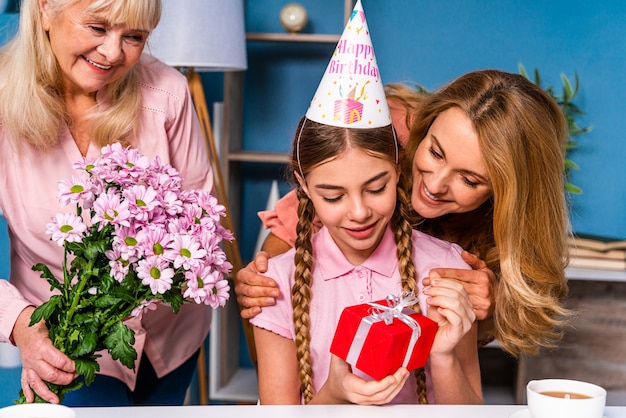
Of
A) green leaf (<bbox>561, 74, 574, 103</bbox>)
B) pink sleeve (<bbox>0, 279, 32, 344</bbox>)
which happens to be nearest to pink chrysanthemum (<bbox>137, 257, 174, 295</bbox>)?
pink sleeve (<bbox>0, 279, 32, 344</bbox>)

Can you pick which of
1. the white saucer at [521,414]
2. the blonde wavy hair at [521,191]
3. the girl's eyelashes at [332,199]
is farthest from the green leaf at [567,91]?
the white saucer at [521,414]

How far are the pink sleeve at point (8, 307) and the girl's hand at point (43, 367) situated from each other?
0.17 meters

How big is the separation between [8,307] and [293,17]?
193cm

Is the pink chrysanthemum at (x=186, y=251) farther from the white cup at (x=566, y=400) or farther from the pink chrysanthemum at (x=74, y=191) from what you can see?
the white cup at (x=566, y=400)

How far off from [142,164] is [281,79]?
219 centimetres

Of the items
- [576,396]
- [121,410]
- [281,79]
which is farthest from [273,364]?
[281,79]

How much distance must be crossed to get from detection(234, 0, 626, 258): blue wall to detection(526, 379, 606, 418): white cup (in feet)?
7.36

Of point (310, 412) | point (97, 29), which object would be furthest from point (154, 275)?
point (97, 29)

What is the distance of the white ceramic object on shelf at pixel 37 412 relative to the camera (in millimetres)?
961

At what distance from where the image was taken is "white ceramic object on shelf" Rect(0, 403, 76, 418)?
3.15 feet

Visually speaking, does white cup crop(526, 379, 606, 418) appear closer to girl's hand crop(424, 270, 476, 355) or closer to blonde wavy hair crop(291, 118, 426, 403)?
girl's hand crop(424, 270, 476, 355)

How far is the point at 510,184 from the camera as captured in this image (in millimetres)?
1489

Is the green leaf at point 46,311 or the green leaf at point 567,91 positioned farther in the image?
the green leaf at point 567,91

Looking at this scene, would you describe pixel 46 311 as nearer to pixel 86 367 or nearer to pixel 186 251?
pixel 86 367
